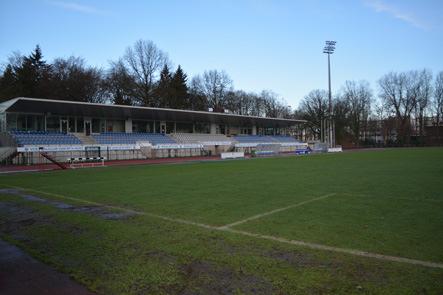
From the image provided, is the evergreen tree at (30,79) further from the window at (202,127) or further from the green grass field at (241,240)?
the green grass field at (241,240)

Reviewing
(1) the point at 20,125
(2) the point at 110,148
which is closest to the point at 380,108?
(2) the point at 110,148

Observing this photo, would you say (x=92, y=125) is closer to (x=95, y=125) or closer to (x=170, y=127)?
(x=95, y=125)

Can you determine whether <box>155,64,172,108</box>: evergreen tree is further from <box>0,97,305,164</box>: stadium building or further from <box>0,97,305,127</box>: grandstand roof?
<box>0,97,305,127</box>: grandstand roof

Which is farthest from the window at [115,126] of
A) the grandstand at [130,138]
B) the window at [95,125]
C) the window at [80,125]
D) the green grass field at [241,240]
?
the green grass field at [241,240]

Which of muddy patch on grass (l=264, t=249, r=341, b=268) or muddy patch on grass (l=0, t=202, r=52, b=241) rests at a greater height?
muddy patch on grass (l=264, t=249, r=341, b=268)

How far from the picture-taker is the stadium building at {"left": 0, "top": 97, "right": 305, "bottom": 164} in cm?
3547

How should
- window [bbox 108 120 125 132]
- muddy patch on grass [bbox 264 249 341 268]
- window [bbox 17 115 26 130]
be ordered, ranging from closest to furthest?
muddy patch on grass [bbox 264 249 341 268] < window [bbox 17 115 26 130] < window [bbox 108 120 125 132]

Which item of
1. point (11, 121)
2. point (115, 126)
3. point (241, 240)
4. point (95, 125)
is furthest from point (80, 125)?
point (241, 240)

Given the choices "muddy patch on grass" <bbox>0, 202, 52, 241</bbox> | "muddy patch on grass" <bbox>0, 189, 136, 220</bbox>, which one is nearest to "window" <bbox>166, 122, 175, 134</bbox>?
"muddy patch on grass" <bbox>0, 189, 136, 220</bbox>

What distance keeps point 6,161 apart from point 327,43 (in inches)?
2166

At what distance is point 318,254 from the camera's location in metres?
5.45

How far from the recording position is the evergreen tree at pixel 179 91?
7475 cm

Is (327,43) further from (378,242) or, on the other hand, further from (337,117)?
(378,242)

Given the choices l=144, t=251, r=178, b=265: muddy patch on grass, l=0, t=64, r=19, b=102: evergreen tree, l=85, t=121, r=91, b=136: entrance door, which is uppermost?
l=0, t=64, r=19, b=102: evergreen tree
